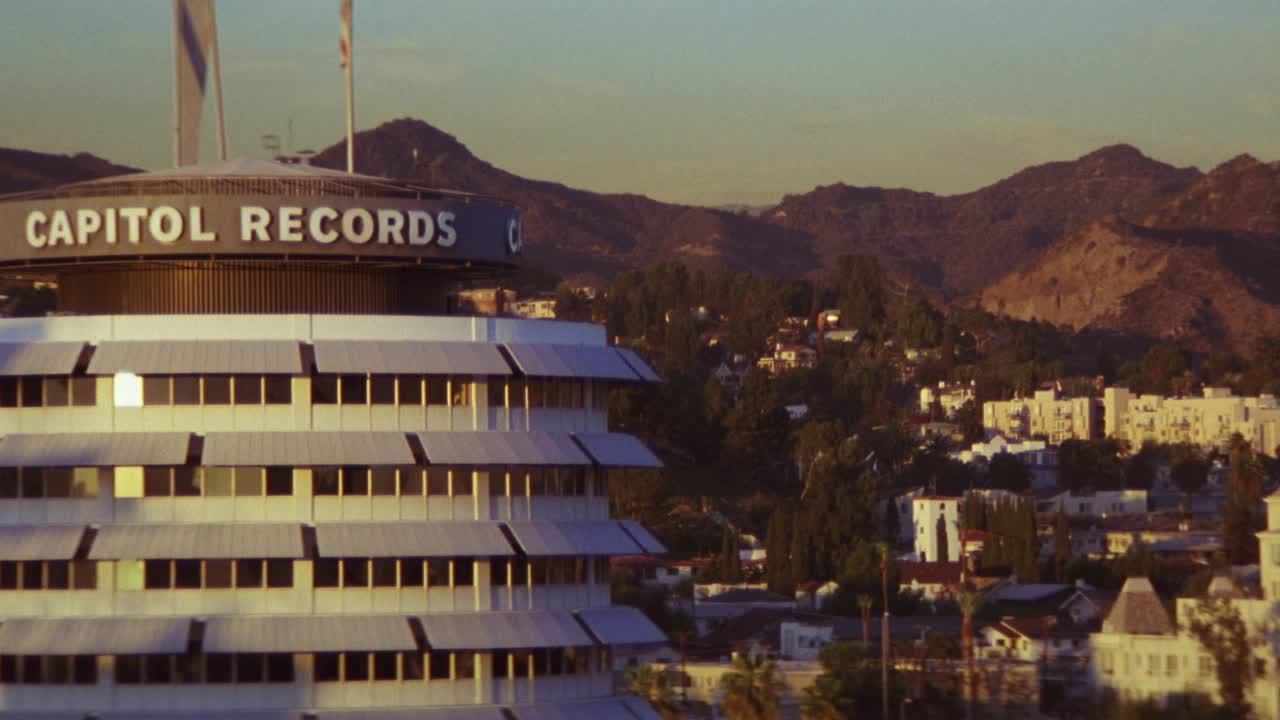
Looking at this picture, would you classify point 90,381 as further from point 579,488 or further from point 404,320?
point 579,488

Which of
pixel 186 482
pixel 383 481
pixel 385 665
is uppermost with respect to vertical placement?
pixel 186 482

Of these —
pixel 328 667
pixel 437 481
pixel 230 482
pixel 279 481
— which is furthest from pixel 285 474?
pixel 328 667

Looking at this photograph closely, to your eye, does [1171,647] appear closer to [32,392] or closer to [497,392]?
[497,392]

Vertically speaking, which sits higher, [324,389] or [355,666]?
[324,389]

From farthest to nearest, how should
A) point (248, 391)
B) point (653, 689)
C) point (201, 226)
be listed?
1. point (653, 689)
2. point (201, 226)
3. point (248, 391)

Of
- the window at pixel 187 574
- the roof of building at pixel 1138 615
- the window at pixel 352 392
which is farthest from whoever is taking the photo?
the roof of building at pixel 1138 615

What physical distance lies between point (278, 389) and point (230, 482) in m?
3.49

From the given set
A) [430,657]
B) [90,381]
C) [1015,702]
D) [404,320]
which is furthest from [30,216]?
[1015,702]

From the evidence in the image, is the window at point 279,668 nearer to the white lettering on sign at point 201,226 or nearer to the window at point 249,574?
the window at point 249,574

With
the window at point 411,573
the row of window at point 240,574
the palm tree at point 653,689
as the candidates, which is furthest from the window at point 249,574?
the palm tree at point 653,689

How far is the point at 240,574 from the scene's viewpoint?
88250 mm

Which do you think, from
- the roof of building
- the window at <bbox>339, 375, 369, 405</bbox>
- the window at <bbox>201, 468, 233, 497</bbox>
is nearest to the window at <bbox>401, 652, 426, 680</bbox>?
the window at <bbox>201, 468, 233, 497</bbox>

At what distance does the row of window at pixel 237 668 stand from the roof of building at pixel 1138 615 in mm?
103357

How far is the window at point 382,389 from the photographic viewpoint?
297ft
